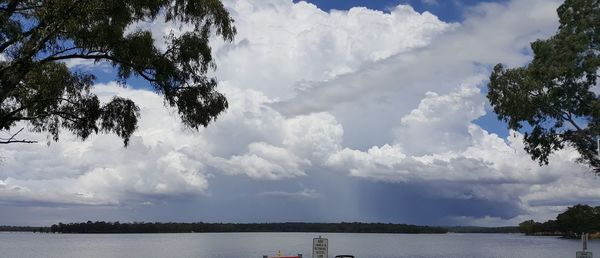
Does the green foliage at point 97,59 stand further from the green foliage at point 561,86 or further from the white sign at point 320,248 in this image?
the green foliage at point 561,86

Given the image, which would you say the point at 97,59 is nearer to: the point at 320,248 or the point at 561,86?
the point at 320,248

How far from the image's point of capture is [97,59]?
51.7ft

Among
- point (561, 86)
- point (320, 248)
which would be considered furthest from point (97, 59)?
point (561, 86)

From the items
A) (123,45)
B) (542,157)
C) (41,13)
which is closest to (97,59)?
(123,45)

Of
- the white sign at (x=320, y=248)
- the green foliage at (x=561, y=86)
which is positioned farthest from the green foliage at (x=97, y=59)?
the green foliage at (x=561, y=86)

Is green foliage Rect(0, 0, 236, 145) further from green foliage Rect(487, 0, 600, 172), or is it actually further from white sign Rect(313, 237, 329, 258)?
green foliage Rect(487, 0, 600, 172)

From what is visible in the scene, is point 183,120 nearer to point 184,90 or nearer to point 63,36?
point 184,90

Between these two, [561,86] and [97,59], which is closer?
[97,59]

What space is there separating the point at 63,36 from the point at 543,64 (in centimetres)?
2120

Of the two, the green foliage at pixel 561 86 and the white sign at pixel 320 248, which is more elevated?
the green foliage at pixel 561 86

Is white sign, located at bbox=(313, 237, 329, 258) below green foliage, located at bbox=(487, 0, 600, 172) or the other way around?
below

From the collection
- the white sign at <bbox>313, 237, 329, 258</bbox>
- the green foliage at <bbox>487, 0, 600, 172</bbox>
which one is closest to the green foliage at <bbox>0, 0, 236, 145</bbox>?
the white sign at <bbox>313, 237, 329, 258</bbox>

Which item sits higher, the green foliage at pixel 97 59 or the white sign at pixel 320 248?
the green foliage at pixel 97 59

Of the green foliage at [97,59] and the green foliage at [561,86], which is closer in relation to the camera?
the green foliage at [97,59]
